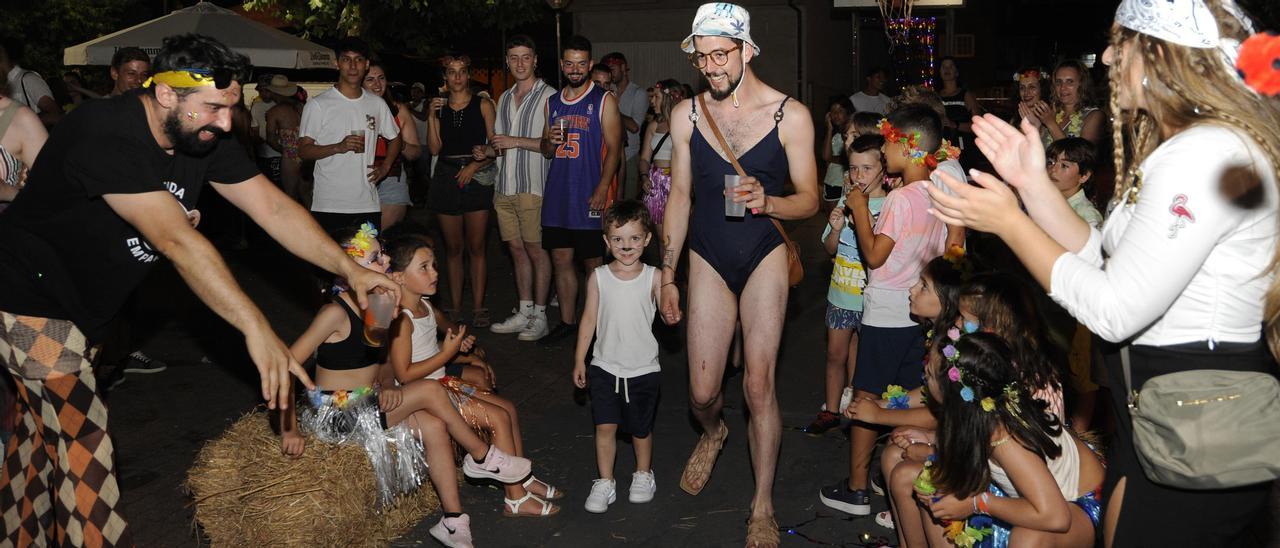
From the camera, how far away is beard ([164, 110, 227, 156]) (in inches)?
142

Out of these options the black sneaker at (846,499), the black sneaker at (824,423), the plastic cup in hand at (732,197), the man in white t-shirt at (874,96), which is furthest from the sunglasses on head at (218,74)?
the man in white t-shirt at (874,96)

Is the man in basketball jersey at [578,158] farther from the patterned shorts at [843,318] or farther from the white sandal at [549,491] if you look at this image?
the white sandal at [549,491]

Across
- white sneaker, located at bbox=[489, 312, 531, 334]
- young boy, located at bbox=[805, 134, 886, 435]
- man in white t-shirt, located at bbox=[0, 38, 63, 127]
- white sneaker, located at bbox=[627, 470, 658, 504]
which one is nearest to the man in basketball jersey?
white sneaker, located at bbox=[489, 312, 531, 334]

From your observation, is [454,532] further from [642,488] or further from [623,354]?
[623,354]

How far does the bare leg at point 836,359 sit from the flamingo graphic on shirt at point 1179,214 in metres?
3.53

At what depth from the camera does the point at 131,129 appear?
353 centimetres

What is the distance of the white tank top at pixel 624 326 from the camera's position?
16.8 feet

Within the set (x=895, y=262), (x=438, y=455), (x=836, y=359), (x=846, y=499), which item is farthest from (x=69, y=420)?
(x=836, y=359)

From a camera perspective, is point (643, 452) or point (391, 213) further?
point (391, 213)

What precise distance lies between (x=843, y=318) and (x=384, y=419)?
254 centimetres

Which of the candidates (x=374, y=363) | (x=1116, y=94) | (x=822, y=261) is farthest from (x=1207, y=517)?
(x=822, y=261)

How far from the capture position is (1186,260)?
2230 millimetres

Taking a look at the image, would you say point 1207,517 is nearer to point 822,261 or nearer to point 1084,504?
point 1084,504

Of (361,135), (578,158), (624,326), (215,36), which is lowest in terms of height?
(624,326)
